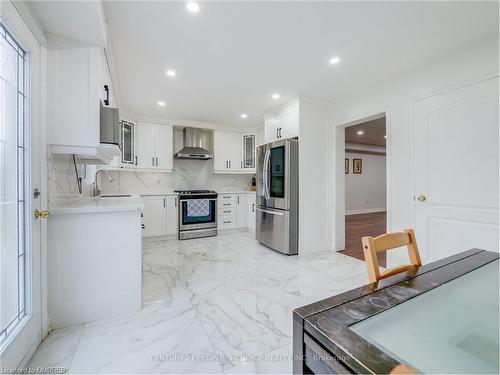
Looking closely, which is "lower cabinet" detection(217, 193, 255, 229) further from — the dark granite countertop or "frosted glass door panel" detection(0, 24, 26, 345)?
the dark granite countertop

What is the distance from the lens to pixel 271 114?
3.81m

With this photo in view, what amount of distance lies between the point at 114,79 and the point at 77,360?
2.75 meters

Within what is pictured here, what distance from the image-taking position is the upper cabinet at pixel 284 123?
3.27m

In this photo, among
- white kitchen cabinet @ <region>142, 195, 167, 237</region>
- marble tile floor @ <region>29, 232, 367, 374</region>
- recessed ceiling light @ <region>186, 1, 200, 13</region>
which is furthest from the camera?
white kitchen cabinet @ <region>142, 195, 167, 237</region>

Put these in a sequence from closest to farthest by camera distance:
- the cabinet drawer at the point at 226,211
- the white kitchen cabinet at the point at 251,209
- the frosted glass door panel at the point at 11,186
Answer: the frosted glass door panel at the point at 11,186 < the cabinet drawer at the point at 226,211 < the white kitchen cabinet at the point at 251,209

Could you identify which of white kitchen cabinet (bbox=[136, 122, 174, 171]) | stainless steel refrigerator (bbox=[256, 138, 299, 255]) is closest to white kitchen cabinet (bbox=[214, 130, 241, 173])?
white kitchen cabinet (bbox=[136, 122, 174, 171])

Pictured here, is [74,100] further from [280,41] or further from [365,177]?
[365,177]

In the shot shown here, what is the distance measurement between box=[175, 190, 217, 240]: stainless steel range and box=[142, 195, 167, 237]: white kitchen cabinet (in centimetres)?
30

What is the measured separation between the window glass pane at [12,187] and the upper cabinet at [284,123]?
2.83 m

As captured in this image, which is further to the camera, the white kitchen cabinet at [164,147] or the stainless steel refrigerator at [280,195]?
the white kitchen cabinet at [164,147]

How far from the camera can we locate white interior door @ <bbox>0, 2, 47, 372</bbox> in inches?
46.4

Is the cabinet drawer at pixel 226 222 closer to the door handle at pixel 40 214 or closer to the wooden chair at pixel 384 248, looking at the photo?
the door handle at pixel 40 214

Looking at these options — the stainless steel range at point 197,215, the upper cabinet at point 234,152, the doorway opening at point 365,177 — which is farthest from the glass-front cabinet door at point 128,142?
the doorway opening at point 365,177

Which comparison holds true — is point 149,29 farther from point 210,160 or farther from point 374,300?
point 210,160
